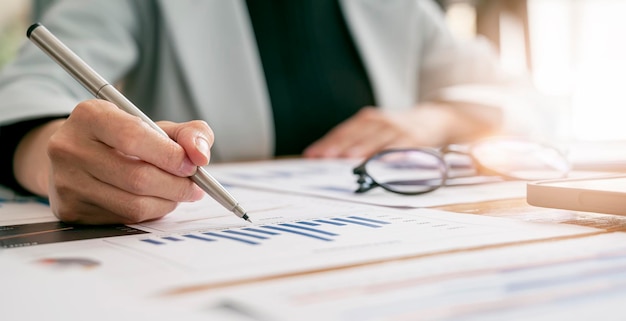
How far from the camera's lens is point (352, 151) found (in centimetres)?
99

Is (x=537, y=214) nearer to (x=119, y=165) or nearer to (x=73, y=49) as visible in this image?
(x=119, y=165)

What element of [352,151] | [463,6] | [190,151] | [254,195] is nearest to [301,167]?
[352,151]

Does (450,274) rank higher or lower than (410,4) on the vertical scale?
lower

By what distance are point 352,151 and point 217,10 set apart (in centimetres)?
31

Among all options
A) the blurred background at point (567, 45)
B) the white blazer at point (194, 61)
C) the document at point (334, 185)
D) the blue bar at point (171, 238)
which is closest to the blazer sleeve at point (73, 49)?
the white blazer at point (194, 61)

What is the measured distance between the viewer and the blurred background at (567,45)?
2582 mm

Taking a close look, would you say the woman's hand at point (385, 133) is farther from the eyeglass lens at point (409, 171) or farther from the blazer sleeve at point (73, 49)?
the blazer sleeve at point (73, 49)

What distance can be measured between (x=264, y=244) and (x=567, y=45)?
8.72 feet

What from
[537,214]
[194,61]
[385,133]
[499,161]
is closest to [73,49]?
[194,61]

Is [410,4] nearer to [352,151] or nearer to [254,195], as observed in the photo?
[352,151]

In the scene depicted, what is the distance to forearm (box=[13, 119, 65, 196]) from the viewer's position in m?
0.56

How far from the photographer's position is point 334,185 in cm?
62

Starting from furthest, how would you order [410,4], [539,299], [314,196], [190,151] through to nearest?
[410,4]
[314,196]
[190,151]
[539,299]

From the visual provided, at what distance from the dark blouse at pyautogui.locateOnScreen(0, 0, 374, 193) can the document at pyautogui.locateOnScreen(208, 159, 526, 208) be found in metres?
0.25
